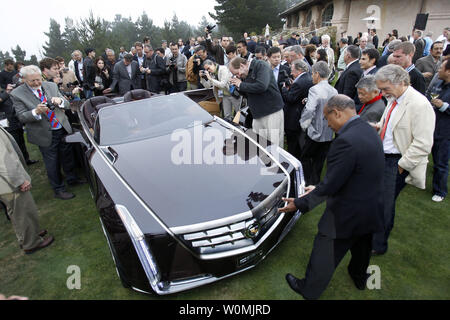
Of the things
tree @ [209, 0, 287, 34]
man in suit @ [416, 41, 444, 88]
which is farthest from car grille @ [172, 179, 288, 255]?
tree @ [209, 0, 287, 34]

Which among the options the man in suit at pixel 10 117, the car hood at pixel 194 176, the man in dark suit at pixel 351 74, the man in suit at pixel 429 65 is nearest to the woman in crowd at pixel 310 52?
the man in suit at pixel 429 65

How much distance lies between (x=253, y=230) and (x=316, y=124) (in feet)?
6.00

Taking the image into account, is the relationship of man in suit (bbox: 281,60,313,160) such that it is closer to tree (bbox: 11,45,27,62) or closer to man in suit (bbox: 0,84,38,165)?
man in suit (bbox: 0,84,38,165)

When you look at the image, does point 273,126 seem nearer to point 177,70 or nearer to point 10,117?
point 177,70

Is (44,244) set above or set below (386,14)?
below

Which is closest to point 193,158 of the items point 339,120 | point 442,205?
point 339,120

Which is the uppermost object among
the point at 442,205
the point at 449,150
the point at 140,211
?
the point at 140,211

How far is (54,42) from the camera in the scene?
68500mm

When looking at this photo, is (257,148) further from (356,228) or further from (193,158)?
(356,228)

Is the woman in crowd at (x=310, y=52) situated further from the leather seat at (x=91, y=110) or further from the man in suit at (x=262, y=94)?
the leather seat at (x=91, y=110)

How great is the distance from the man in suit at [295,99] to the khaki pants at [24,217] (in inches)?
133

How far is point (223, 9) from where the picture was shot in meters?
38.2

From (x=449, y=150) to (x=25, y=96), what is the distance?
5564mm

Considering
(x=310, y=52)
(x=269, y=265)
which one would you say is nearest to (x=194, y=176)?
(x=269, y=265)
